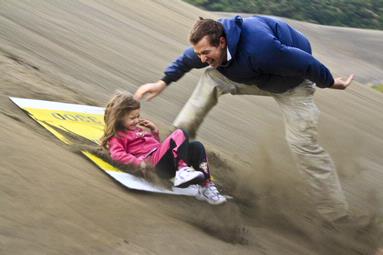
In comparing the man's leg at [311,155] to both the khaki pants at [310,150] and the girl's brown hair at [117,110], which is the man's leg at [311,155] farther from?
the girl's brown hair at [117,110]

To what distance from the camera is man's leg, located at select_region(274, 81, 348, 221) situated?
4324 millimetres

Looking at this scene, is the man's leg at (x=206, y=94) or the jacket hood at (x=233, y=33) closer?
the jacket hood at (x=233, y=33)

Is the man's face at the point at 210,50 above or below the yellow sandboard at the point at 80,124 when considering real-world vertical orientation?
above

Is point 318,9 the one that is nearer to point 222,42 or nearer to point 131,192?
point 222,42

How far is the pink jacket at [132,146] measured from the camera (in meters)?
4.25

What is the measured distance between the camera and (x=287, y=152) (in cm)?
593

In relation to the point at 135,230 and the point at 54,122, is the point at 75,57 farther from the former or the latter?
the point at 135,230

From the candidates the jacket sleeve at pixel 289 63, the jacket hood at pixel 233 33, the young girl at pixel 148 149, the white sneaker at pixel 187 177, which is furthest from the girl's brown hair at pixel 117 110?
the jacket sleeve at pixel 289 63

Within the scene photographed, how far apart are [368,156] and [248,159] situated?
223 cm

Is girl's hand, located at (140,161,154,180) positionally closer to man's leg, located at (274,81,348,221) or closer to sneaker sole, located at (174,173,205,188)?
sneaker sole, located at (174,173,205,188)

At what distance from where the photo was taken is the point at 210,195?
4.16 m

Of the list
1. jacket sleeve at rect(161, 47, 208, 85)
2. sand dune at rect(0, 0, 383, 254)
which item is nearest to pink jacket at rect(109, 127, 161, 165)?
sand dune at rect(0, 0, 383, 254)

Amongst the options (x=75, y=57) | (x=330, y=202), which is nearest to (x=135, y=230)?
(x=330, y=202)

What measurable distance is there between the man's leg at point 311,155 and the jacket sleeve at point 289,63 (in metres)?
0.25
